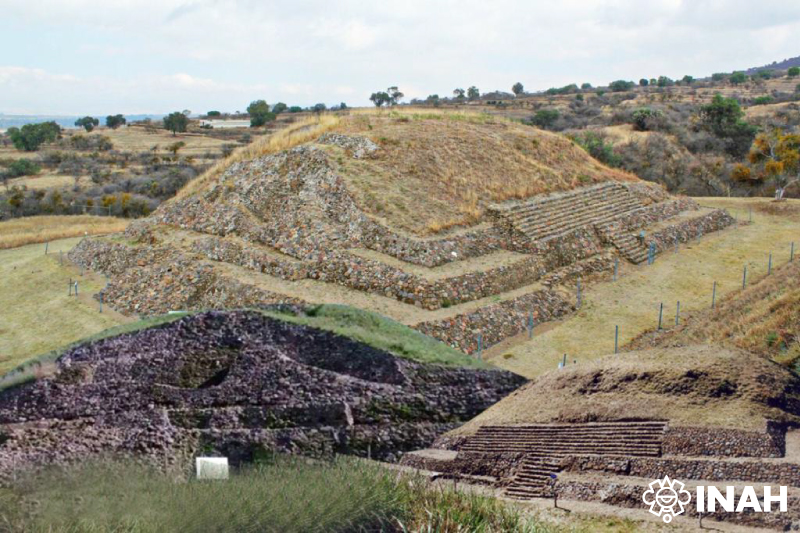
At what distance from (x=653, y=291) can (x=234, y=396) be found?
13.7m

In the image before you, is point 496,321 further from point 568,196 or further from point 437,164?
point 568,196

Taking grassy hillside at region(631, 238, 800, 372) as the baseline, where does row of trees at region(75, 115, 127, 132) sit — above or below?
above

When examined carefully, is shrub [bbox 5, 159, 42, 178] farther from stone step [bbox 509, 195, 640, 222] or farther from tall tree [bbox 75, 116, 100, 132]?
stone step [bbox 509, 195, 640, 222]

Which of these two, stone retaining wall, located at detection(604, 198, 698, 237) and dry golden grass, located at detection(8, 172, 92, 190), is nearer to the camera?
stone retaining wall, located at detection(604, 198, 698, 237)

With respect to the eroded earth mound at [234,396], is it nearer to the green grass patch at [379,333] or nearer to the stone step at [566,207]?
the green grass patch at [379,333]

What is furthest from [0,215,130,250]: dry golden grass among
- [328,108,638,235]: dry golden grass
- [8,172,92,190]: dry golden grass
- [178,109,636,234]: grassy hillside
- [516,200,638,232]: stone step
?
[516,200,638,232]: stone step

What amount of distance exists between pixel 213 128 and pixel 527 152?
171ft

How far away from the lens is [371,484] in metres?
6.56

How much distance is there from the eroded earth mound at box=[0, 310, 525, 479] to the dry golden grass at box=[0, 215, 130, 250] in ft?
63.9

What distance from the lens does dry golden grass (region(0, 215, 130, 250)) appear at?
27469 mm

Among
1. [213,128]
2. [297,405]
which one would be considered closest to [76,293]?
[297,405]

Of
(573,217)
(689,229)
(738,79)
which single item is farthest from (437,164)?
(738,79)

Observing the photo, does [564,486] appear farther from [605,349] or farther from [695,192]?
[695,192]

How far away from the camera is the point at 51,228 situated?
3039cm
